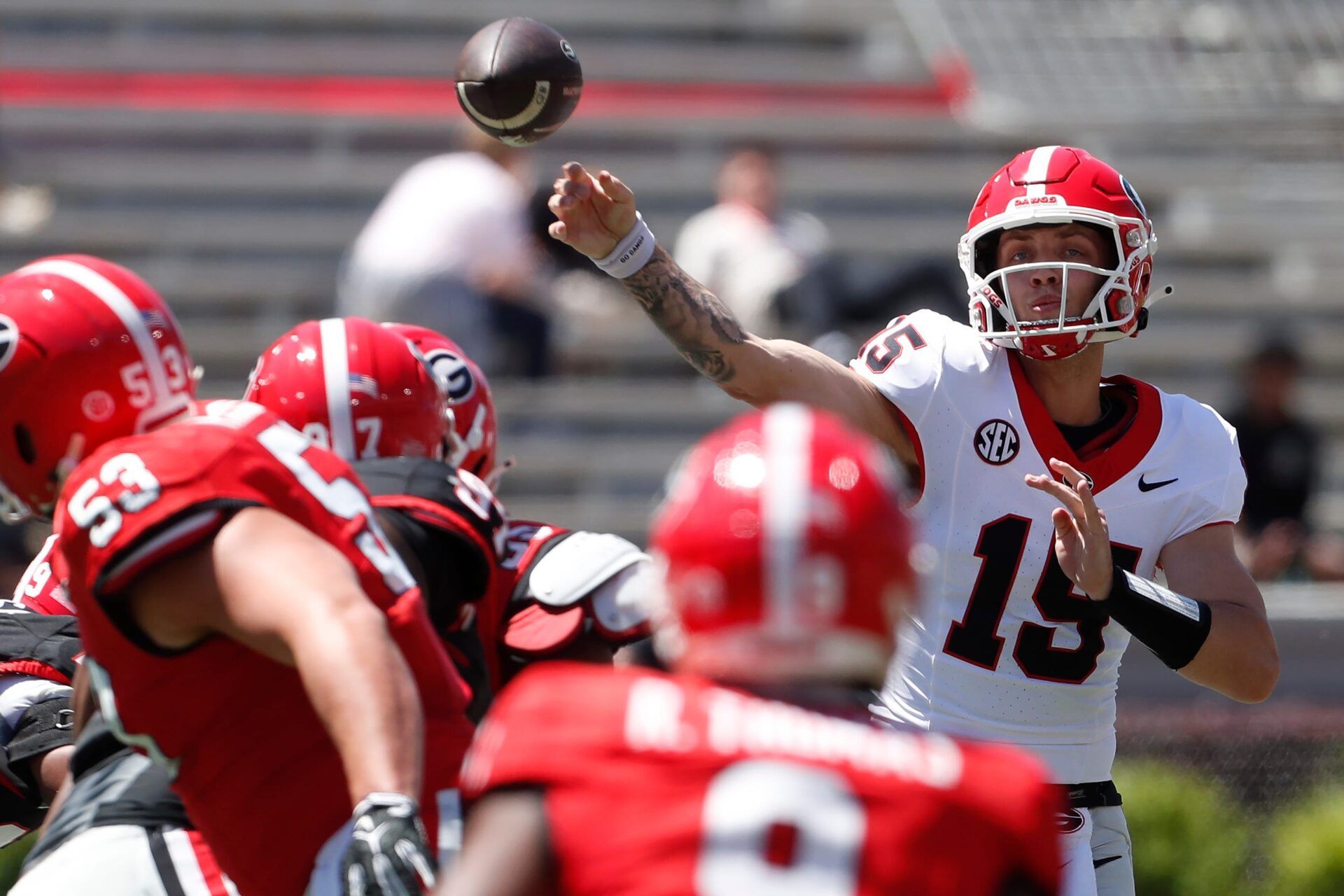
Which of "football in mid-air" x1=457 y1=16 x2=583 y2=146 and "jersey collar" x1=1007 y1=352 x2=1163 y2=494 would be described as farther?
"football in mid-air" x1=457 y1=16 x2=583 y2=146

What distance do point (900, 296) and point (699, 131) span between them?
2332 millimetres

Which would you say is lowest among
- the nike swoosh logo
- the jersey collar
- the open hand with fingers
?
the nike swoosh logo

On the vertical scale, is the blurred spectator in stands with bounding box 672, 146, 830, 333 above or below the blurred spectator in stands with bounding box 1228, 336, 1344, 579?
above

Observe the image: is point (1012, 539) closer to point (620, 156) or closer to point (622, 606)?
point (622, 606)

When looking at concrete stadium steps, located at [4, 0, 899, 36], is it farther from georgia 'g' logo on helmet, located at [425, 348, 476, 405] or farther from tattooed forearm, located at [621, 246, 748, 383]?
tattooed forearm, located at [621, 246, 748, 383]

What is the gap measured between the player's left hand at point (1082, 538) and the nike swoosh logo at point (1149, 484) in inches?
14.7

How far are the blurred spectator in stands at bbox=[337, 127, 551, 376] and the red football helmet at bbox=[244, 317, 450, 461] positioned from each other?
4363 mm

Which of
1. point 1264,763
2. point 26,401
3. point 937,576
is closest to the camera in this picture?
point 26,401

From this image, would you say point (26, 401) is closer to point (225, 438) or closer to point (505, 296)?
point (225, 438)

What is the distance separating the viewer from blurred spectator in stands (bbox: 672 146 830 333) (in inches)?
335

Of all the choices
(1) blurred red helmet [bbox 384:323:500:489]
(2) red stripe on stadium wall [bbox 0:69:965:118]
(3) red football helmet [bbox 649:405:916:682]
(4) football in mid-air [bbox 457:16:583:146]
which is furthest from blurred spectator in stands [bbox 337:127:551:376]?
(3) red football helmet [bbox 649:405:916:682]

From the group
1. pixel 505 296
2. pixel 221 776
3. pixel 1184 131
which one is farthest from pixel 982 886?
pixel 1184 131

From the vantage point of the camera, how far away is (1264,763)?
23.9 feet

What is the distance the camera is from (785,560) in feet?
5.80
